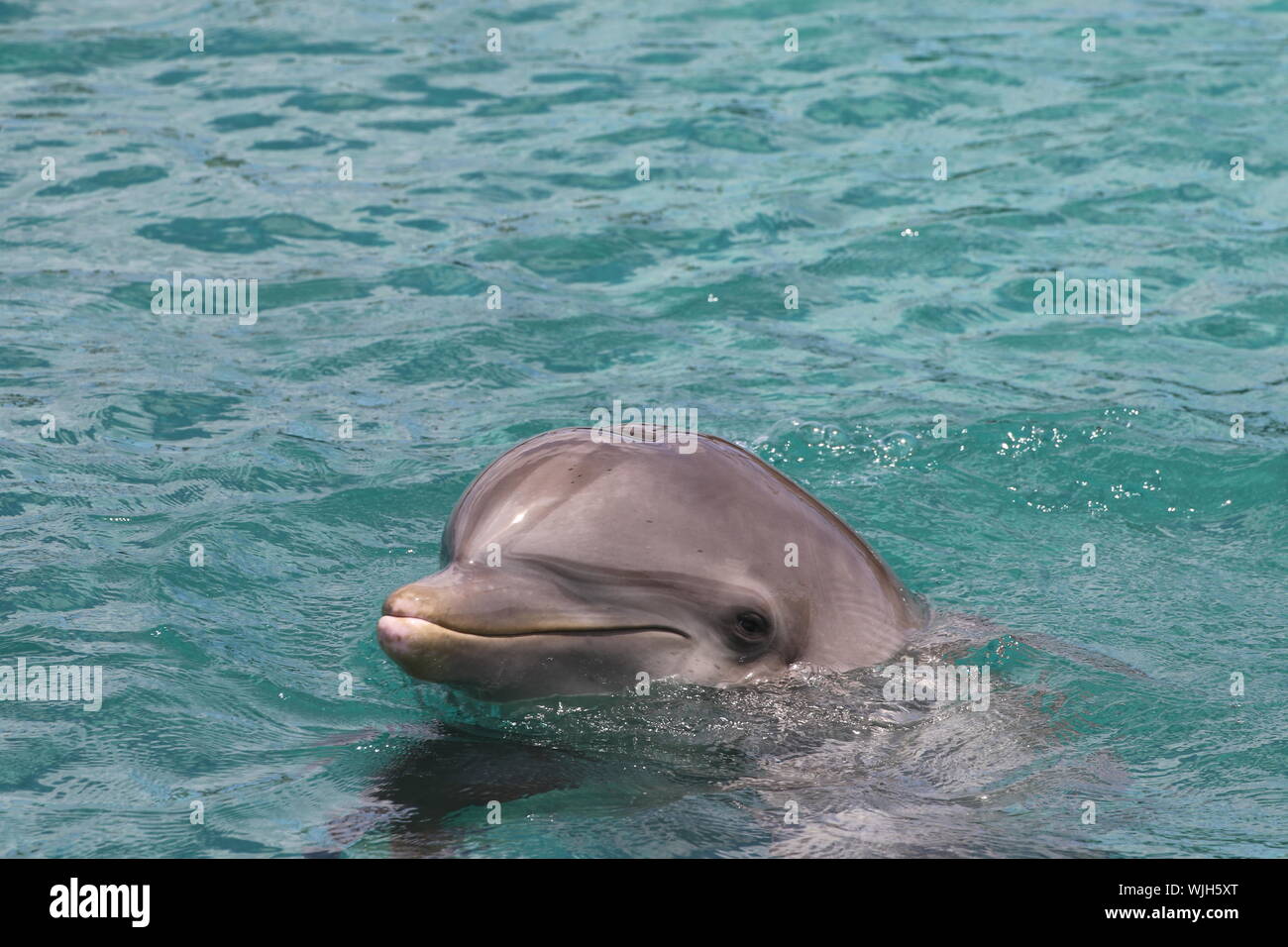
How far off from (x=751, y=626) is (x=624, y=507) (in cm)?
50

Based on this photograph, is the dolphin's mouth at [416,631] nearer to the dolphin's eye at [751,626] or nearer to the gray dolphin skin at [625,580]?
the gray dolphin skin at [625,580]

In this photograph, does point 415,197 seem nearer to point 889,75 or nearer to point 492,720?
point 889,75

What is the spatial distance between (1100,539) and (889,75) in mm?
7851

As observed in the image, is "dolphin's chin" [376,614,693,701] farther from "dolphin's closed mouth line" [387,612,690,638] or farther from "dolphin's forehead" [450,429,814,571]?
"dolphin's forehead" [450,429,814,571]

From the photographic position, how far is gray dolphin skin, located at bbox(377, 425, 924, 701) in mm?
4477

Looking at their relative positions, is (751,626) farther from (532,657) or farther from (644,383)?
(644,383)

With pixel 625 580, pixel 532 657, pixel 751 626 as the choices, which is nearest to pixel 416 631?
pixel 532 657

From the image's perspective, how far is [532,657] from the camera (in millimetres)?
4555

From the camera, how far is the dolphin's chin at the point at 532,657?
4.36 meters

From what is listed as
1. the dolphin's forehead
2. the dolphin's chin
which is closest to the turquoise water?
the dolphin's chin
